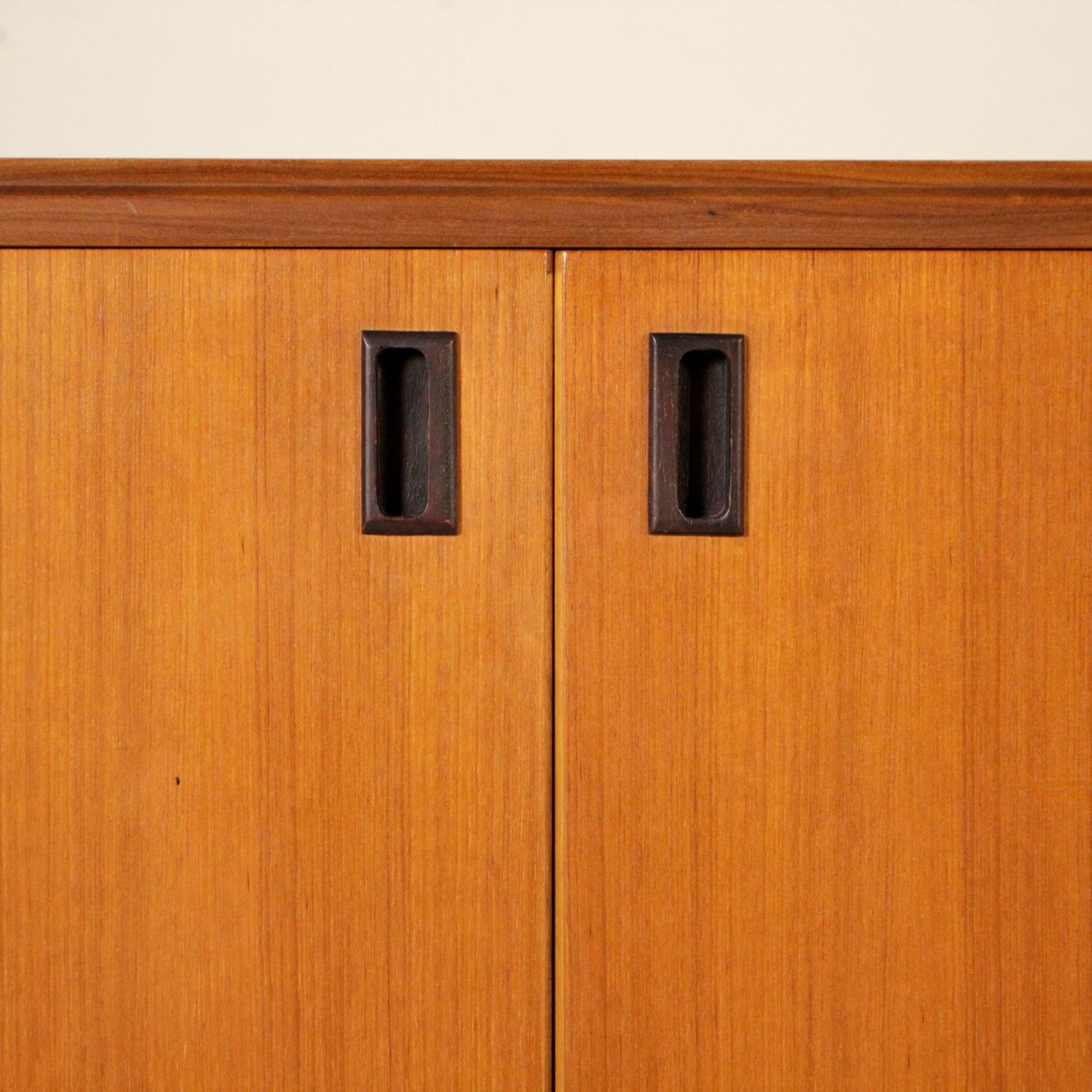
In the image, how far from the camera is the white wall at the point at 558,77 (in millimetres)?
997

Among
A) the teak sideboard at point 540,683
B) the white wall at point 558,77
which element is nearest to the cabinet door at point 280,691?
the teak sideboard at point 540,683

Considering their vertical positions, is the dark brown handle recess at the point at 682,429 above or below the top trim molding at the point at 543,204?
below

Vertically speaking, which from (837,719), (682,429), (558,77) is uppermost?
(558,77)

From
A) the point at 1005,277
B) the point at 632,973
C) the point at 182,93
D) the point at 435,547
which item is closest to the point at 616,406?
the point at 435,547

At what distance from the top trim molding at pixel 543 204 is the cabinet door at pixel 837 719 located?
0.05 m

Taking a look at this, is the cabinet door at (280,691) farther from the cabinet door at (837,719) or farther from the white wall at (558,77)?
the white wall at (558,77)

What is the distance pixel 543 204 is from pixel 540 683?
0.31 m

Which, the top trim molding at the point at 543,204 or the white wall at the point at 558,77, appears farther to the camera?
the white wall at the point at 558,77

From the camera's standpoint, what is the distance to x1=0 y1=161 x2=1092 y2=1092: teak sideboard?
0.56 m

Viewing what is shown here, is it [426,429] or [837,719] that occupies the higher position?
[426,429]

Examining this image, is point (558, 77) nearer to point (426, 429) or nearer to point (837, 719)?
point (426, 429)

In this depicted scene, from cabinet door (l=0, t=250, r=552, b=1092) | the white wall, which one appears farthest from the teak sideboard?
the white wall

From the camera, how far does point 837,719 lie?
0.57 meters

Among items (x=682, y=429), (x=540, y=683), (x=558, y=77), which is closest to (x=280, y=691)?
(x=540, y=683)
